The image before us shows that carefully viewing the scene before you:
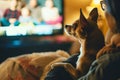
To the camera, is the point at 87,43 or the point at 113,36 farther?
the point at 87,43

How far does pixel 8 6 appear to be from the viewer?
10.9 feet

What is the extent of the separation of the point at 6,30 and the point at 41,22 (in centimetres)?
48

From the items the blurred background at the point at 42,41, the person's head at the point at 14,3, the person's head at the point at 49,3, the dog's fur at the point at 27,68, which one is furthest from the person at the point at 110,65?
the person's head at the point at 49,3

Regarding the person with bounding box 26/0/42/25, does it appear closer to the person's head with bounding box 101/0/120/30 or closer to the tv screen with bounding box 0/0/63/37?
the tv screen with bounding box 0/0/63/37

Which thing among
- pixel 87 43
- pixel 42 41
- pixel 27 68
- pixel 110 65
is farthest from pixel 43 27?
pixel 110 65

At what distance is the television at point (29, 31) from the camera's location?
340cm

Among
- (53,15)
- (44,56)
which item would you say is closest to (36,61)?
(44,56)

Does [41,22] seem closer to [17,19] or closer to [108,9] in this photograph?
[17,19]

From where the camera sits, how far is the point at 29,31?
138 inches

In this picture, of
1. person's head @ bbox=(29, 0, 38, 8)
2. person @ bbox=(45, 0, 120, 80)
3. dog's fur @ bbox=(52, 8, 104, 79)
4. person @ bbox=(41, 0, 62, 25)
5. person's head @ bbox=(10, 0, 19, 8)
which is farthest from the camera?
person @ bbox=(41, 0, 62, 25)

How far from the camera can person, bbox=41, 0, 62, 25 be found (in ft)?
11.8

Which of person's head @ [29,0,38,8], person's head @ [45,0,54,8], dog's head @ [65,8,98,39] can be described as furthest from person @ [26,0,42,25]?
dog's head @ [65,8,98,39]

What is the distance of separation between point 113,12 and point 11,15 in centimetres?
235

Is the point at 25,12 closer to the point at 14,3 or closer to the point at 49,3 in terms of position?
the point at 14,3
